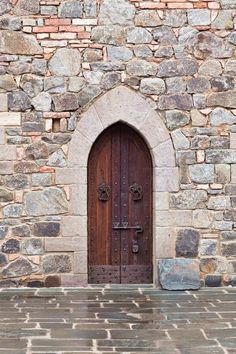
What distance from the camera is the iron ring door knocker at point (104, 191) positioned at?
25.4 feet

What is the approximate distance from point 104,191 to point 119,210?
0.91ft

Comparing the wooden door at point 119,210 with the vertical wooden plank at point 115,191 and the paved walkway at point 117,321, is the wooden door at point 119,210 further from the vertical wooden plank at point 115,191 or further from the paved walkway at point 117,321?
the paved walkway at point 117,321

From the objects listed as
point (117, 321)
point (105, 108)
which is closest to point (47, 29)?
point (105, 108)

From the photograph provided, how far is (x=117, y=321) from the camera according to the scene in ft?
19.4

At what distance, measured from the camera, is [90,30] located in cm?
754

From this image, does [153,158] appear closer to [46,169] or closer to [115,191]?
[115,191]

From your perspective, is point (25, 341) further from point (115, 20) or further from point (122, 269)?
point (115, 20)

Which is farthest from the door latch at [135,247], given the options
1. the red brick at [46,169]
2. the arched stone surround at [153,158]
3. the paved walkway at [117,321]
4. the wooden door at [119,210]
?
the red brick at [46,169]

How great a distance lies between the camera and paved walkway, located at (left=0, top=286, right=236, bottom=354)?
16.8 ft

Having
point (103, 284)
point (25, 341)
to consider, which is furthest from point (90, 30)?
point (25, 341)

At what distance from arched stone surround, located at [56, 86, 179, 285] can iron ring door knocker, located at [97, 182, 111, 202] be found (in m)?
0.26

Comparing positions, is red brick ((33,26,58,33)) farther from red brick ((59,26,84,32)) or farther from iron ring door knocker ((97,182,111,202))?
iron ring door knocker ((97,182,111,202))

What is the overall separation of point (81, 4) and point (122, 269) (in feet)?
9.85

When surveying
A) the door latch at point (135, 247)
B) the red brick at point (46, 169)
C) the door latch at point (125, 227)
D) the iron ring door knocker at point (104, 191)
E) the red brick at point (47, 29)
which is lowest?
the door latch at point (135, 247)
